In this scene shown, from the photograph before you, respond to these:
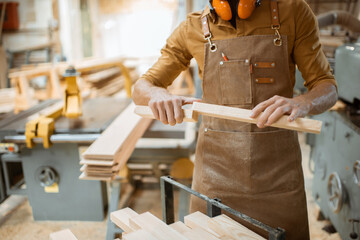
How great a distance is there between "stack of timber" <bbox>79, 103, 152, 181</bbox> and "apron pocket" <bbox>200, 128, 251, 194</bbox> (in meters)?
0.62

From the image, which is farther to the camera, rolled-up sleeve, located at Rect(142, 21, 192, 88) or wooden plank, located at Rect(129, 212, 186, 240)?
rolled-up sleeve, located at Rect(142, 21, 192, 88)

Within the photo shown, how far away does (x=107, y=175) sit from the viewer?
186 centimetres

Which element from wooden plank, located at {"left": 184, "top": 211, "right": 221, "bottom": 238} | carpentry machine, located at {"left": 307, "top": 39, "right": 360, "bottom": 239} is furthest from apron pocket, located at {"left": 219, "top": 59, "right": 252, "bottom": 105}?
carpentry machine, located at {"left": 307, "top": 39, "right": 360, "bottom": 239}

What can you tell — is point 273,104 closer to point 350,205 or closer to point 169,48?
point 169,48

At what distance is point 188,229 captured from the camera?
42.9 inches

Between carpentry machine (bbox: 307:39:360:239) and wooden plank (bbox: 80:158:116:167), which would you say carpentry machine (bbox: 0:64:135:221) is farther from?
carpentry machine (bbox: 307:39:360:239)

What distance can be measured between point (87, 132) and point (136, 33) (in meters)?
9.12

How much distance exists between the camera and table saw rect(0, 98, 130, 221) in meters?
2.51

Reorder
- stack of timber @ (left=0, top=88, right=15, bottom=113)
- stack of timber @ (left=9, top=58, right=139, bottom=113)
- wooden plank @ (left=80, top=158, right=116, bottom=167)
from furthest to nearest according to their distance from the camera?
stack of timber @ (left=0, top=88, right=15, bottom=113) < stack of timber @ (left=9, top=58, right=139, bottom=113) < wooden plank @ (left=80, top=158, right=116, bottom=167)

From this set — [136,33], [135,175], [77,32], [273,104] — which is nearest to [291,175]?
[273,104]

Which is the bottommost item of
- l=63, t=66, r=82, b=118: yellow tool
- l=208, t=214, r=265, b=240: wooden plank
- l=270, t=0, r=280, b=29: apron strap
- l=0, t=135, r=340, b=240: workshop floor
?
l=0, t=135, r=340, b=240: workshop floor

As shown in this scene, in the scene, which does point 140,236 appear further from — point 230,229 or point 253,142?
point 253,142

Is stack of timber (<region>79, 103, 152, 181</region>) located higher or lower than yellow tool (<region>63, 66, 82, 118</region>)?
lower

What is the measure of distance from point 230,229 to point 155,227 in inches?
9.9
